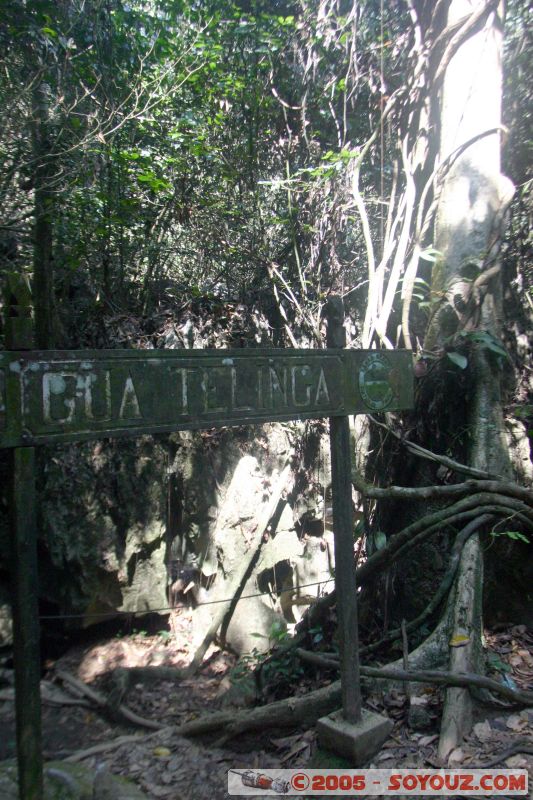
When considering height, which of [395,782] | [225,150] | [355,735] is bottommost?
[395,782]

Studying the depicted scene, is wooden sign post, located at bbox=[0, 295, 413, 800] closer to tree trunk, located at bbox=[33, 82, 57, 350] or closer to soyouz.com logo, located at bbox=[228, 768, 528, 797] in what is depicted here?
soyouz.com logo, located at bbox=[228, 768, 528, 797]

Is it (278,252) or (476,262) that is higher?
(278,252)

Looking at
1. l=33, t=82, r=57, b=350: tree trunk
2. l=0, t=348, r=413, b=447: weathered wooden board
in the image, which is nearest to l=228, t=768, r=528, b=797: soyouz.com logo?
l=0, t=348, r=413, b=447: weathered wooden board

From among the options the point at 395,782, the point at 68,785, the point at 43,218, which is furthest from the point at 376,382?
the point at 43,218

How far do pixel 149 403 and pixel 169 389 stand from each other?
0.09 m

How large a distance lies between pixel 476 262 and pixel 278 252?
2.49 metres

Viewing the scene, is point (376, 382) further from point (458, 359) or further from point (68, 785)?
point (68, 785)

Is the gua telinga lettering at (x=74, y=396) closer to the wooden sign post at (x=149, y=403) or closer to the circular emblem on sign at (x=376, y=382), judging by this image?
the wooden sign post at (x=149, y=403)

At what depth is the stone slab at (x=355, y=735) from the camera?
2.39 m

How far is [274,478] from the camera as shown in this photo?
6.16 meters

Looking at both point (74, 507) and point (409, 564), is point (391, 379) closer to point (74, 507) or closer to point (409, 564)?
point (409, 564)

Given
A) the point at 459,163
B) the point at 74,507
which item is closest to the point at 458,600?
the point at 459,163

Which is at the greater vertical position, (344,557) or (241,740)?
(344,557)

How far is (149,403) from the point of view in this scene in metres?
1.93
